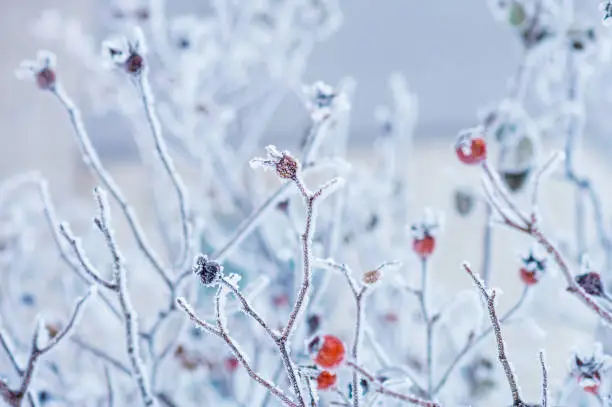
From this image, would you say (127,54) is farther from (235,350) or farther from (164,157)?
(235,350)

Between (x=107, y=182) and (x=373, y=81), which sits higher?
(x=373, y=81)

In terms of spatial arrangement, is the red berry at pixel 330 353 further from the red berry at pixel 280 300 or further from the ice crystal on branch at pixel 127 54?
the red berry at pixel 280 300

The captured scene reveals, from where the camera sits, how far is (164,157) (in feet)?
1.84

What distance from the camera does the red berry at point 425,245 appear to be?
60 centimetres

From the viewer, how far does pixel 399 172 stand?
1095mm

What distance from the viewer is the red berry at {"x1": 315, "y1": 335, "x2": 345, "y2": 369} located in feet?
1.50

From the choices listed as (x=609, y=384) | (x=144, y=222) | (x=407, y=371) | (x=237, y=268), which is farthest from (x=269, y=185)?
(x=407, y=371)

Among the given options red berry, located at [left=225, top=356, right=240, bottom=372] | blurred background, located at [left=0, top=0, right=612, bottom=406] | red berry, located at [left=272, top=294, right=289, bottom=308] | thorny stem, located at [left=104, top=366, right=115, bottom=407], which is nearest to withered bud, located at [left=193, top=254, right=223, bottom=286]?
thorny stem, located at [left=104, top=366, right=115, bottom=407]

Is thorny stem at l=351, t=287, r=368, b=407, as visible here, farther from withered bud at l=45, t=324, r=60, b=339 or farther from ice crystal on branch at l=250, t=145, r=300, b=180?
withered bud at l=45, t=324, r=60, b=339

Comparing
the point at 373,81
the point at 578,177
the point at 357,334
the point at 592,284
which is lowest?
the point at 357,334

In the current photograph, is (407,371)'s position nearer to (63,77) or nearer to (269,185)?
(269,185)

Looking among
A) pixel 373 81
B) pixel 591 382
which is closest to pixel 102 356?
pixel 591 382

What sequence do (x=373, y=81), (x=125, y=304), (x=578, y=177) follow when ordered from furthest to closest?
(x=373, y=81) < (x=578, y=177) < (x=125, y=304)

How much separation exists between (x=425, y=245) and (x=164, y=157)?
203 mm
